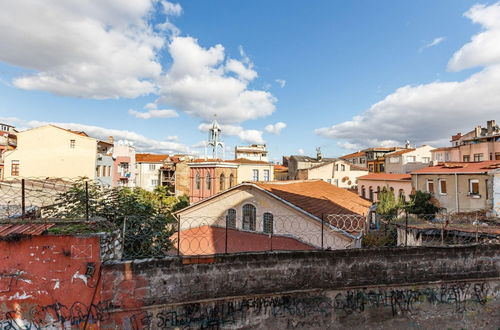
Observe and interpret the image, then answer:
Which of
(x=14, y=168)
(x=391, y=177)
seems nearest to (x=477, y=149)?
(x=391, y=177)

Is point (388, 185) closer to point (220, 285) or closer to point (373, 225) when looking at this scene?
point (373, 225)

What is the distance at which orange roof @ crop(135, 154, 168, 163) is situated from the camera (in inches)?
1964

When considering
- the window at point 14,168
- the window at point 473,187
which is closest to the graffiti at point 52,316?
the window at point 473,187

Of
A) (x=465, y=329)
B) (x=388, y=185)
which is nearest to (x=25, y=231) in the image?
(x=465, y=329)

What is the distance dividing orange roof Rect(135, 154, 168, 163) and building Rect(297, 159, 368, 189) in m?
28.2

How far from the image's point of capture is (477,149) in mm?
37281

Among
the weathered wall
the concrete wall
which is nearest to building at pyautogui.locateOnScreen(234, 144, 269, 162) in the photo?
the concrete wall

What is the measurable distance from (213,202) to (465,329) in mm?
14380

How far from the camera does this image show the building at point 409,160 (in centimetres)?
4553

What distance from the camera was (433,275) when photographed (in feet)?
22.2

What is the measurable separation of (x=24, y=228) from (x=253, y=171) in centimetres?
3412

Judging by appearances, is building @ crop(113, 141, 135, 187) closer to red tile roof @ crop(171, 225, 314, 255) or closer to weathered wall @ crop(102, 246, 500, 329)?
red tile roof @ crop(171, 225, 314, 255)

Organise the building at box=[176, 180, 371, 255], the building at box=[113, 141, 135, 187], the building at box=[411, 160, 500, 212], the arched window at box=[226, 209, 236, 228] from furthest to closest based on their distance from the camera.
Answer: the building at box=[113, 141, 135, 187] < the building at box=[411, 160, 500, 212] < the arched window at box=[226, 209, 236, 228] < the building at box=[176, 180, 371, 255]

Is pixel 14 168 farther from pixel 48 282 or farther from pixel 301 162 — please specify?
pixel 301 162
